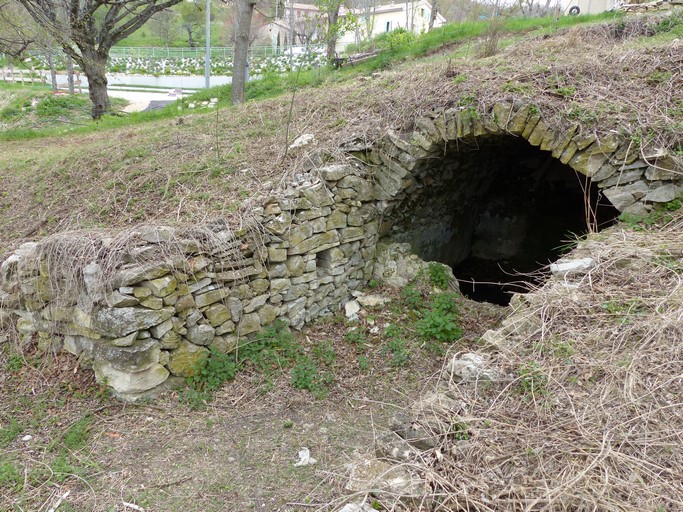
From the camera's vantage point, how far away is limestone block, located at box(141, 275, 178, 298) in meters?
4.11

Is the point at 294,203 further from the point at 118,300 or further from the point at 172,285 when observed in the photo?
the point at 118,300

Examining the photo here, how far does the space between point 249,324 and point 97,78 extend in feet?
35.1

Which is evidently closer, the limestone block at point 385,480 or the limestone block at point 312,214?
the limestone block at point 385,480

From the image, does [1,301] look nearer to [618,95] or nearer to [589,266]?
[589,266]

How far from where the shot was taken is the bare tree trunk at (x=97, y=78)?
1190cm

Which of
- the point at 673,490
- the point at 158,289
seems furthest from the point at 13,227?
the point at 673,490

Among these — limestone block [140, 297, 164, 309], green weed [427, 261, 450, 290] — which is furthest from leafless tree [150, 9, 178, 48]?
limestone block [140, 297, 164, 309]

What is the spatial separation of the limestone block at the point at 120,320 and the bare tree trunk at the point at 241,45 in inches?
336

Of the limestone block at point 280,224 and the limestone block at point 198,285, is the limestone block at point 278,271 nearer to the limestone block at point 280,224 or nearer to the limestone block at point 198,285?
the limestone block at point 280,224

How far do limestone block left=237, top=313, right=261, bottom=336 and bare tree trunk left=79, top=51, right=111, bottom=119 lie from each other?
32.7 ft

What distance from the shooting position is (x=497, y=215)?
9.77m

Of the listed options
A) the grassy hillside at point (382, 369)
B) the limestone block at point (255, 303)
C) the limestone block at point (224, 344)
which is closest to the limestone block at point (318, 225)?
the grassy hillside at point (382, 369)

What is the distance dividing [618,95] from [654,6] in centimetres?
757

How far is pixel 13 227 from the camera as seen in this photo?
247 inches
